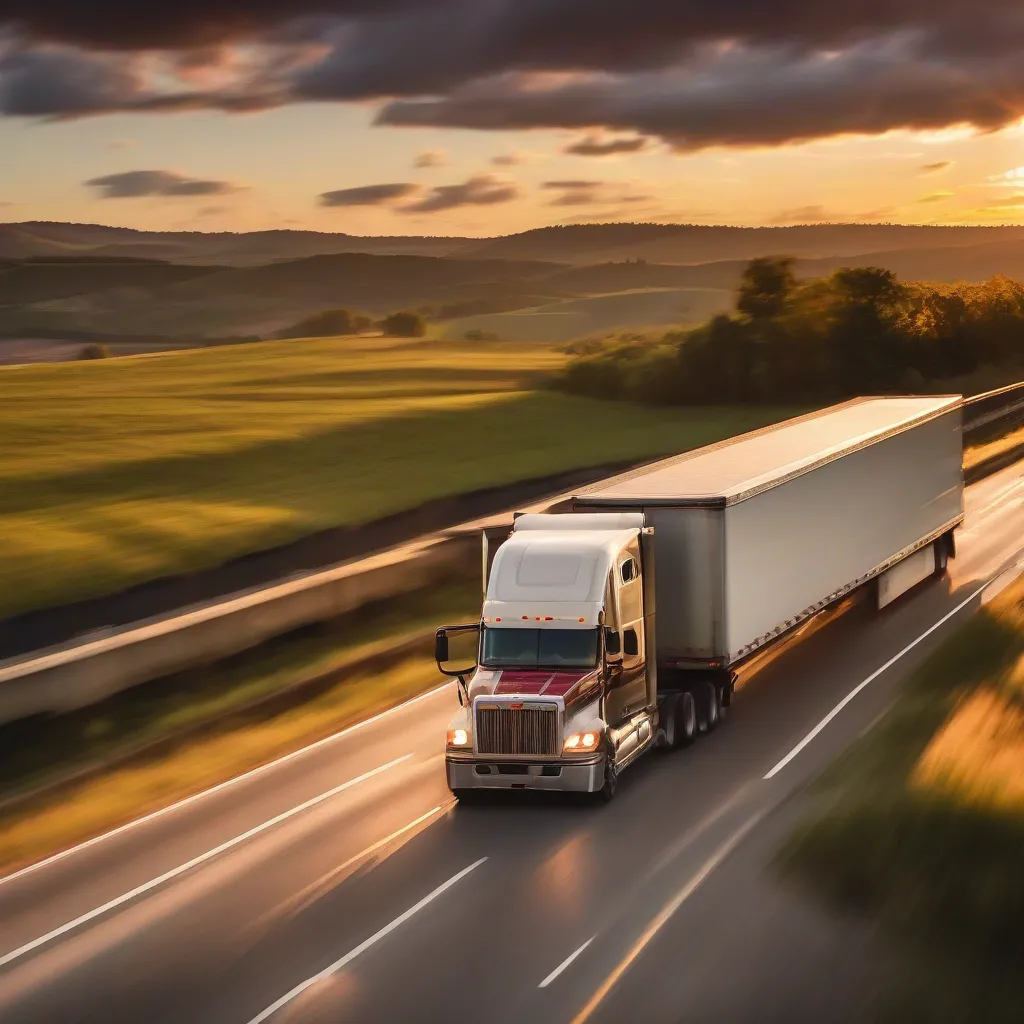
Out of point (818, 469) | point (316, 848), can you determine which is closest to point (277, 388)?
point (818, 469)

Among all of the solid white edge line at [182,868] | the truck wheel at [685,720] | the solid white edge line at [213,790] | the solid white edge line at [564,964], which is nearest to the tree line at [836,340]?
the solid white edge line at [213,790]

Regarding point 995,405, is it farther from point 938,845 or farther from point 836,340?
point 938,845

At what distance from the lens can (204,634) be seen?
93.2ft

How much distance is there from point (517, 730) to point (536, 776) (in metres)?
0.63

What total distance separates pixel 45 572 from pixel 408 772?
2316cm

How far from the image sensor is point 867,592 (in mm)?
31266

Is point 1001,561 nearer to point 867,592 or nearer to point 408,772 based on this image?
point 867,592

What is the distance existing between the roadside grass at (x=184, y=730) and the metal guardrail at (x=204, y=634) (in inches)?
10.3

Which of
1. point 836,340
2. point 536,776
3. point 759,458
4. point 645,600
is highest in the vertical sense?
point 759,458

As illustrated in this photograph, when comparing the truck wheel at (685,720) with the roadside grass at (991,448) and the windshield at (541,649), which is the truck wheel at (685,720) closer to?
the windshield at (541,649)

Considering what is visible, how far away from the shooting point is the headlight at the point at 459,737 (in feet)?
64.0

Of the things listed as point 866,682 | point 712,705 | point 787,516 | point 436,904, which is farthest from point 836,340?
point 436,904

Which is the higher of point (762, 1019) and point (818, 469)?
point (818, 469)

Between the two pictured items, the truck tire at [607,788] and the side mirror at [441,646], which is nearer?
the truck tire at [607,788]
